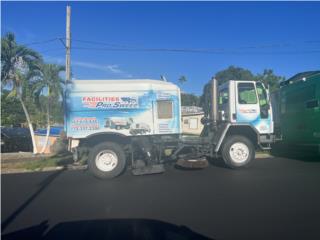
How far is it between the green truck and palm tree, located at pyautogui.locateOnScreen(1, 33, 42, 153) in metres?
12.4

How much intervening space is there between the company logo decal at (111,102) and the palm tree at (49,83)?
7.41 m

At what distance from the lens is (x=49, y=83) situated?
54.4 ft

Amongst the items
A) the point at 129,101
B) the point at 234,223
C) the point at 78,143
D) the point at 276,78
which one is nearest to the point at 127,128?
the point at 129,101

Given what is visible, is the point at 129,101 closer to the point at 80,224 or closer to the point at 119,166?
the point at 119,166

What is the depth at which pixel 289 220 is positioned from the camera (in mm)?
5301

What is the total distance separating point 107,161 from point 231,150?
410cm

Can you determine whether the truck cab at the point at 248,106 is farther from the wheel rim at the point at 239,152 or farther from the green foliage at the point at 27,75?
the green foliage at the point at 27,75

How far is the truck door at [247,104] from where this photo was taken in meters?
10.2

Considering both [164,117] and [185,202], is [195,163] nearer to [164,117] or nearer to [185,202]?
[164,117]

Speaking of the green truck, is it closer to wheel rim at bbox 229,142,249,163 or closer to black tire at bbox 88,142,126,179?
wheel rim at bbox 229,142,249,163

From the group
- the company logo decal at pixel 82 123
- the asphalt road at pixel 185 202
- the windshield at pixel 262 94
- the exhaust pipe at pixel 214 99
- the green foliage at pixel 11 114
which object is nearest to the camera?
the asphalt road at pixel 185 202

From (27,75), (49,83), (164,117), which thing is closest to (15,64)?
(27,75)

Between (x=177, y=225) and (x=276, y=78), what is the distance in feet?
167

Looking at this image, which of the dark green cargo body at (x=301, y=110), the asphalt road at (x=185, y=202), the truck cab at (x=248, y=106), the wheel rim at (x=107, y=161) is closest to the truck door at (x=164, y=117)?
the asphalt road at (x=185, y=202)
